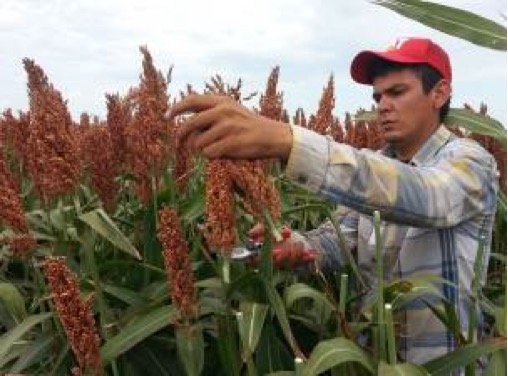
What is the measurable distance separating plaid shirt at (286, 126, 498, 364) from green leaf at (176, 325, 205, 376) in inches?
16.2

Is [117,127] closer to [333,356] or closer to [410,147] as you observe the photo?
[410,147]

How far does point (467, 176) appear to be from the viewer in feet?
6.19

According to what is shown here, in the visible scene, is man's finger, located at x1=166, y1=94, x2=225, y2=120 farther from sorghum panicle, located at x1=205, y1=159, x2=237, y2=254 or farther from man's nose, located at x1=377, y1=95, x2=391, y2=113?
man's nose, located at x1=377, y1=95, x2=391, y2=113

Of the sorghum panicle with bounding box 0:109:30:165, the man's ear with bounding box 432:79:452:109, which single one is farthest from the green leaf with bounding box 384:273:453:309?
the sorghum panicle with bounding box 0:109:30:165

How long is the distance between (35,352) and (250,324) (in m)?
0.57

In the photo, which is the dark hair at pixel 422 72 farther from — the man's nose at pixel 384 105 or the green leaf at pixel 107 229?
the green leaf at pixel 107 229

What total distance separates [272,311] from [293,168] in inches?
17.8

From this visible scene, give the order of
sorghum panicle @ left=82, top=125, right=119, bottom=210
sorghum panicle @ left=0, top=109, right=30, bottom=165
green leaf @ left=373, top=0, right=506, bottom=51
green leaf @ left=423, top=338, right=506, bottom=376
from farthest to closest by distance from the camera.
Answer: sorghum panicle @ left=0, top=109, right=30, bottom=165 → sorghum panicle @ left=82, top=125, right=119, bottom=210 → green leaf @ left=423, top=338, right=506, bottom=376 → green leaf @ left=373, top=0, right=506, bottom=51

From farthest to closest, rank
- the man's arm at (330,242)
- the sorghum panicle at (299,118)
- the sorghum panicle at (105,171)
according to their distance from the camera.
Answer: the sorghum panicle at (299,118)
the man's arm at (330,242)
the sorghum panicle at (105,171)

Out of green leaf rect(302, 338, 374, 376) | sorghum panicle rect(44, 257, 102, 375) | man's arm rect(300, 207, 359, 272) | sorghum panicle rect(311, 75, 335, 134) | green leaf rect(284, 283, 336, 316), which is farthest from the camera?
sorghum panicle rect(311, 75, 335, 134)

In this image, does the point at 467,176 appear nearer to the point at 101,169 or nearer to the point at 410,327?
the point at 410,327

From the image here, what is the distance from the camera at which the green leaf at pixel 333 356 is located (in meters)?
1.52

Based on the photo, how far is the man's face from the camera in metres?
2.26

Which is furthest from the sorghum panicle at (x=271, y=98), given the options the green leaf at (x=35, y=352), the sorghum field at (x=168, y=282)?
the green leaf at (x=35, y=352)
